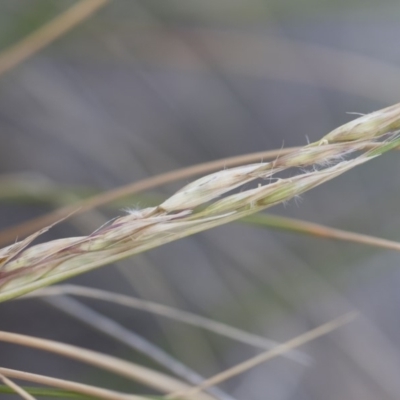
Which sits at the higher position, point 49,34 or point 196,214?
point 49,34

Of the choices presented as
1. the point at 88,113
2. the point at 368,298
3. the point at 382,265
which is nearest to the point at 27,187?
the point at 88,113

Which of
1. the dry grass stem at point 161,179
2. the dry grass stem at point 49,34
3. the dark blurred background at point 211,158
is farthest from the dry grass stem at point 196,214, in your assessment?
the dark blurred background at point 211,158

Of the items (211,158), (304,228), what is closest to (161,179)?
(304,228)

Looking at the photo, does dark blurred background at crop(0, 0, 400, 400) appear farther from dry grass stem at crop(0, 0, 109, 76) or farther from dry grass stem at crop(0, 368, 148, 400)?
dry grass stem at crop(0, 368, 148, 400)

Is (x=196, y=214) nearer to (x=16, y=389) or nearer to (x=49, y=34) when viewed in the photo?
(x=16, y=389)

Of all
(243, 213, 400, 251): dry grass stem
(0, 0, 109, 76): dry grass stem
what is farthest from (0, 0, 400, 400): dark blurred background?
(243, 213, 400, 251): dry grass stem

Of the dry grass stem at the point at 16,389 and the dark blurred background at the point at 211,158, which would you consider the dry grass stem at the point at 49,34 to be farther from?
the dry grass stem at the point at 16,389
